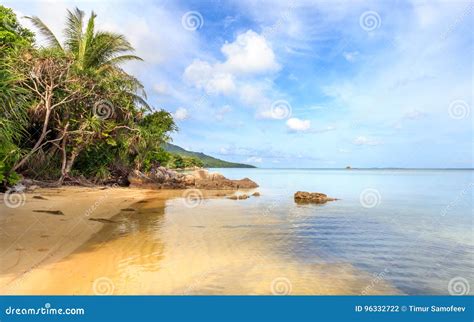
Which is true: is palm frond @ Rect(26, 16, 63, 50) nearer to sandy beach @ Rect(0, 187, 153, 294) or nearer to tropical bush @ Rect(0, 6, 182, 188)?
tropical bush @ Rect(0, 6, 182, 188)

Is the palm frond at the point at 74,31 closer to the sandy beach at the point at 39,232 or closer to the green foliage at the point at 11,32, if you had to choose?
the green foliage at the point at 11,32

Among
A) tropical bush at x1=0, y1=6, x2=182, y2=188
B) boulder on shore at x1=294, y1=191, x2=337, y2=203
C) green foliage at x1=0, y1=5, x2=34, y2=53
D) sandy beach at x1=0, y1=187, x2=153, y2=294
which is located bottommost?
sandy beach at x1=0, y1=187, x2=153, y2=294

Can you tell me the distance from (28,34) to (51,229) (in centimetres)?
2345

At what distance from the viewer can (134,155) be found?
1114 inches

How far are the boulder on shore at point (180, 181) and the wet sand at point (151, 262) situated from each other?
16905 mm

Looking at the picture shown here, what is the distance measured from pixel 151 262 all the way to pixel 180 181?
24864mm

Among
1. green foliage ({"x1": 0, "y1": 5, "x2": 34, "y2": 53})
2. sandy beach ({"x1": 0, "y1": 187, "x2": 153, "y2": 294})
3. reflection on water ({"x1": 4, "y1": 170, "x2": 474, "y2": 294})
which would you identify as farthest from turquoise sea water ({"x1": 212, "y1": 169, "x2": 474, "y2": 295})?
green foliage ({"x1": 0, "y1": 5, "x2": 34, "y2": 53})

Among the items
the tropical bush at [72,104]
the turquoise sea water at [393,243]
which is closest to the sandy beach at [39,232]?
the tropical bush at [72,104]

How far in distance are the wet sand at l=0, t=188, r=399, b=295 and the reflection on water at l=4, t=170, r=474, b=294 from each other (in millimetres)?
22

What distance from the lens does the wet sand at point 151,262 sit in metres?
5.38

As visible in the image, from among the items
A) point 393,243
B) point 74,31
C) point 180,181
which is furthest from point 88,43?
point 393,243

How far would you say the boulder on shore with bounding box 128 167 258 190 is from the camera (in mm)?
28094
